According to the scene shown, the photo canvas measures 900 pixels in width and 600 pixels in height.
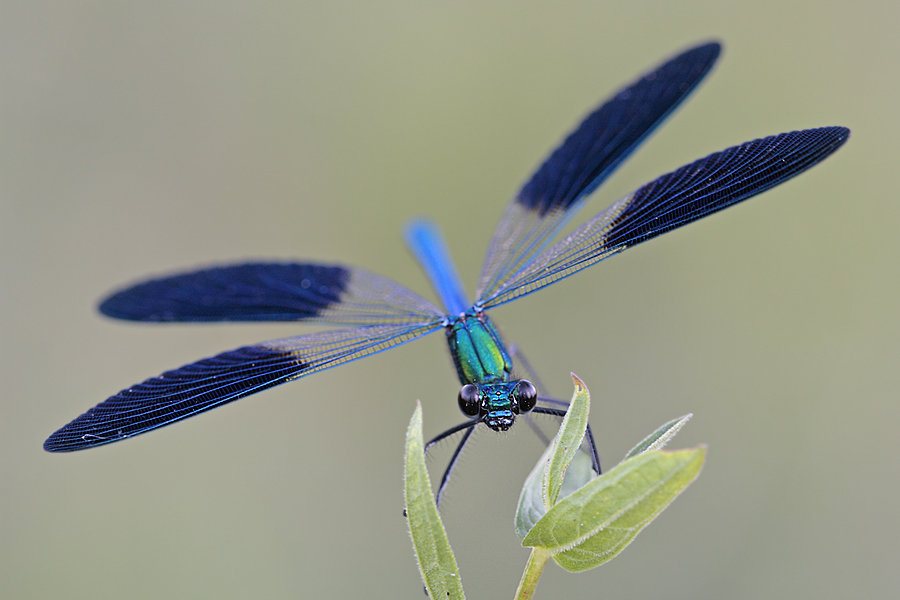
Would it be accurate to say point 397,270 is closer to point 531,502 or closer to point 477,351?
point 477,351

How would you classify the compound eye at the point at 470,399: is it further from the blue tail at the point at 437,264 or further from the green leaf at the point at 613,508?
the green leaf at the point at 613,508

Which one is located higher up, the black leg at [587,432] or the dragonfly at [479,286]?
the dragonfly at [479,286]

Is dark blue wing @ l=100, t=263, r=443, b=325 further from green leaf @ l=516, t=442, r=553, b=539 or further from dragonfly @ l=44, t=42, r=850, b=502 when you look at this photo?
green leaf @ l=516, t=442, r=553, b=539

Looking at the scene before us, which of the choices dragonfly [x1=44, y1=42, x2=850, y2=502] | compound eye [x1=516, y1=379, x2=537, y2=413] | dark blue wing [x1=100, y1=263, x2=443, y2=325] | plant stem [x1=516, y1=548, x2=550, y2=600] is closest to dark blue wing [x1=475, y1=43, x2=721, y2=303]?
dragonfly [x1=44, y1=42, x2=850, y2=502]

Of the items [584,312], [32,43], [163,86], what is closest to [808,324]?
[584,312]

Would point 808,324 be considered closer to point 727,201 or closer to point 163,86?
point 727,201

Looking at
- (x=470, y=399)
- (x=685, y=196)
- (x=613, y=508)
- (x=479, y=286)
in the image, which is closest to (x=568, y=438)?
(x=613, y=508)

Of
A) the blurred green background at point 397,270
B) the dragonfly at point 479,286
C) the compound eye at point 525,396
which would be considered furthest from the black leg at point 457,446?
the blurred green background at point 397,270
